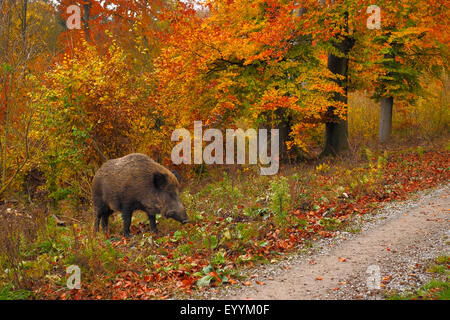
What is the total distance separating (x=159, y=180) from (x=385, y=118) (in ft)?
51.6

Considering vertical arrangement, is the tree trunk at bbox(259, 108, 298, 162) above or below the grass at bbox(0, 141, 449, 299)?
above

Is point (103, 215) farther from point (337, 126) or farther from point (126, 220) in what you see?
point (337, 126)

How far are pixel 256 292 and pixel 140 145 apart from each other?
856 cm

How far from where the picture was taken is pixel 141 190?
8672mm

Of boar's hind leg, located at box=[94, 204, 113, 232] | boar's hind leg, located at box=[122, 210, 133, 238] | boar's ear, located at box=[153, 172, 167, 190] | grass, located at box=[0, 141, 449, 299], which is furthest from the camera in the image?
boar's hind leg, located at box=[94, 204, 113, 232]

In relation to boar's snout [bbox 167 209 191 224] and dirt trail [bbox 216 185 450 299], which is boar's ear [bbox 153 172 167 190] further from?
dirt trail [bbox 216 185 450 299]

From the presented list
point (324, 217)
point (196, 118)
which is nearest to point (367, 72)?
point (196, 118)

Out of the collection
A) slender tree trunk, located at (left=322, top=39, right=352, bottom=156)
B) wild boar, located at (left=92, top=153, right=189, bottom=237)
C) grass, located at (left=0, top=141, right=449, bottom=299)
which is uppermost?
slender tree trunk, located at (left=322, top=39, right=352, bottom=156)
